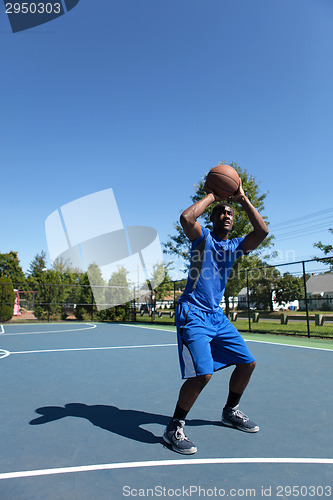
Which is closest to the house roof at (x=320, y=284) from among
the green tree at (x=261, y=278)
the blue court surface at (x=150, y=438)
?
the green tree at (x=261, y=278)

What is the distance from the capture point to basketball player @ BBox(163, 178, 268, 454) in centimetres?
260

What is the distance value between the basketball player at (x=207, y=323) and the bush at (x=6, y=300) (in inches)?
714

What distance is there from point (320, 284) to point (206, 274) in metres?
58.2

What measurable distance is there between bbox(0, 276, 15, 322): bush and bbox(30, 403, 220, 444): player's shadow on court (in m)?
16.8

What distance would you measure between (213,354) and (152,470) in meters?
1.01

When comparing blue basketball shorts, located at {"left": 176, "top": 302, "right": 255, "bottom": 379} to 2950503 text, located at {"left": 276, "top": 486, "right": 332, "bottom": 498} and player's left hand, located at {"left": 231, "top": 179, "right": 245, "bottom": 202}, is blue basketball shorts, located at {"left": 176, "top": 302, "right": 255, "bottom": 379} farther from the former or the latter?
player's left hand, located at {"left": 231, "top": 179, "right": 245, "bottom": 202}

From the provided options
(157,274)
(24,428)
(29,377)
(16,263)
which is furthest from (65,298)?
(16,263)

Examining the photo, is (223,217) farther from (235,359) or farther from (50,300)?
(50,300)

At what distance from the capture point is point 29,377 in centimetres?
524

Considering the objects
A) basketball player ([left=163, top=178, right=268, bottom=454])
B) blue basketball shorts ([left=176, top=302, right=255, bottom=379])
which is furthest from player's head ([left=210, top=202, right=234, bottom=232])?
blue basketball shorts ([left=176, top=302, right=255, bottom=379])

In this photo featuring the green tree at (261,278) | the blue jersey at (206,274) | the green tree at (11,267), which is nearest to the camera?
the blue jersey at (206,274)

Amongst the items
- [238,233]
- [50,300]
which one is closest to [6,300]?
[50,300]

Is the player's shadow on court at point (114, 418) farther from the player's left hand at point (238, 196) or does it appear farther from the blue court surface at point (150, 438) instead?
the player's left hand at point (238, 196)

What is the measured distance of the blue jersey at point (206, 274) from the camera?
2.78 meters
